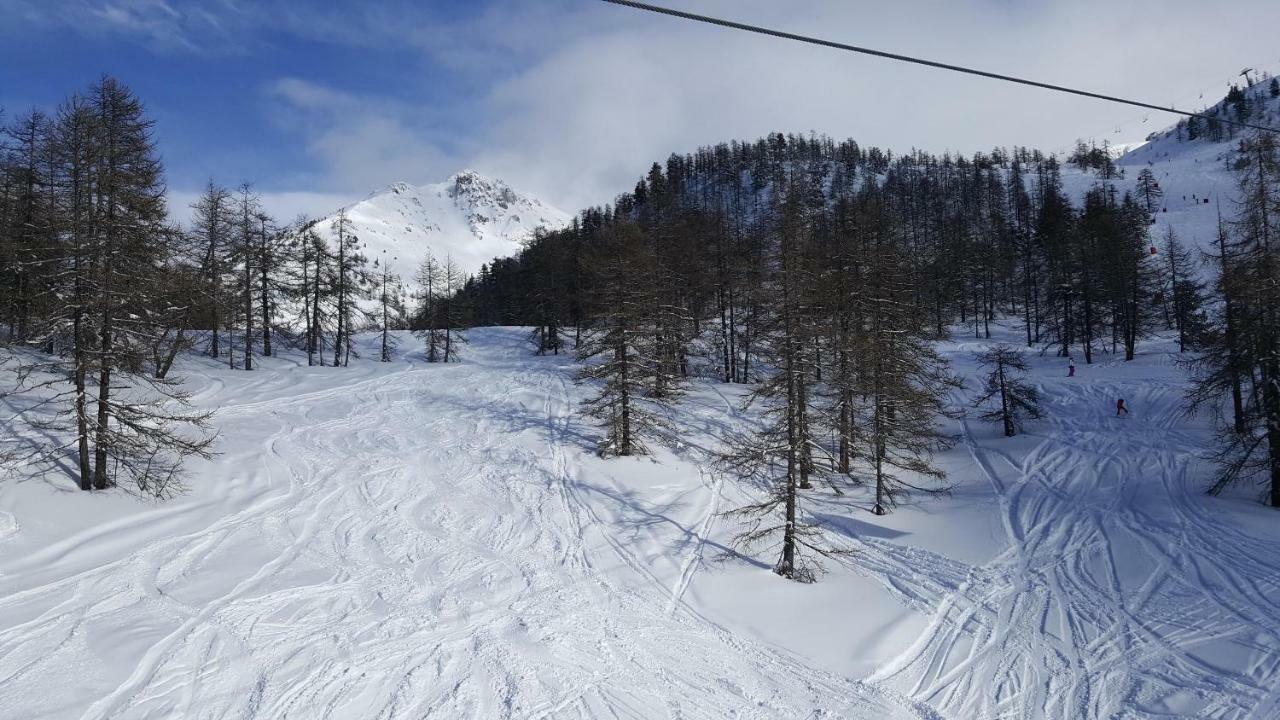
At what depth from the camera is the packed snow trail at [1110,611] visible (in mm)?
9359

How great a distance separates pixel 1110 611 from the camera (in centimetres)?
1222

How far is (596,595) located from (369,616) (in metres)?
4.73

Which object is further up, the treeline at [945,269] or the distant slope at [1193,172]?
the distant slope at [1193,172]

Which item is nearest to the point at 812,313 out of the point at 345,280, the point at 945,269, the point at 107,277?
the point at 107,277

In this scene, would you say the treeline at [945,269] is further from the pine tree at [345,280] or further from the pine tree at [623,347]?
the pine tree at [345,280]

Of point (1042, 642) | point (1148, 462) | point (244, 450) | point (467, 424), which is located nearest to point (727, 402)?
point (467, 424)

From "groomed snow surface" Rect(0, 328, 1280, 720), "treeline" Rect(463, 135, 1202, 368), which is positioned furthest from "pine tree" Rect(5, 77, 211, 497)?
"treeline" Rect(463, 135, 1202, 368)

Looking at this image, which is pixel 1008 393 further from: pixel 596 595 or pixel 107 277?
pixel 107 277

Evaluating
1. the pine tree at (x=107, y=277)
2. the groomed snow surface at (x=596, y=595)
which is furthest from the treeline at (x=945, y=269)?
the pine tree at (x=107, y=277)

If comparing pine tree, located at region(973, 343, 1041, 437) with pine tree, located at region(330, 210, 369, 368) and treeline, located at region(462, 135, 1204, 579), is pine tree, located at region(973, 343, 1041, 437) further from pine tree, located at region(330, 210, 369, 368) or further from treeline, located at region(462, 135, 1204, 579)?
pine tree, located at region(330, 210, 369, 368)

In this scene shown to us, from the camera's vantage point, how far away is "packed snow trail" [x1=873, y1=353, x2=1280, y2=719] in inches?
368

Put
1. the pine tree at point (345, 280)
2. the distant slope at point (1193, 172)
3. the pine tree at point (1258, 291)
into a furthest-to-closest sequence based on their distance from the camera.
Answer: the distant slope at point (1193, 172)
the pine tree at point (345, 280)
the pine tree at point (1258, 291)

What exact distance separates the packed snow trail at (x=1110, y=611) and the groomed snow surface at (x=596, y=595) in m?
0.07

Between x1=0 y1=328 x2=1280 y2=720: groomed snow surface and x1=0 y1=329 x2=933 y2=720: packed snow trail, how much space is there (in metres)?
0.06
